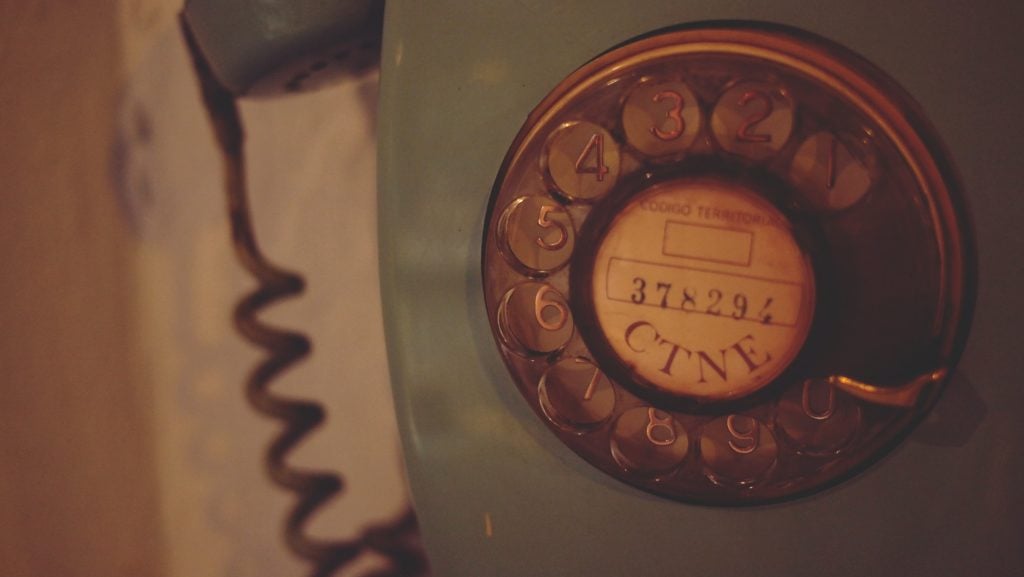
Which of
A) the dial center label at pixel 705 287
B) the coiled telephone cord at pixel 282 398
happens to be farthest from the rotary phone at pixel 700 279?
the coiled telephone cord at pixel 282 398

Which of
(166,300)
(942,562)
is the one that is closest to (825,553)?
(942,562)

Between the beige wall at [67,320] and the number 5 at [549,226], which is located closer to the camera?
the number 5 at [549,226]

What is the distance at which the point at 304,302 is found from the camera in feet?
2.17

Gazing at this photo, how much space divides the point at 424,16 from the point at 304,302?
0.31 metres

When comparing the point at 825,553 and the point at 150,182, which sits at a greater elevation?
the point at 150,182

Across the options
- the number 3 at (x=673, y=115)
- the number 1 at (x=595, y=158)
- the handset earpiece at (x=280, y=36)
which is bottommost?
the number 1 at (x=595, y=158)

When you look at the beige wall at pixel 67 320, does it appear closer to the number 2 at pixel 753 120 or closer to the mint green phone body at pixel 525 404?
the mint green phone body at pixel 525 404

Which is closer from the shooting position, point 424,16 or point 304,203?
point 424,16

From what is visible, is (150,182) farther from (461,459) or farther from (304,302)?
(461,459)

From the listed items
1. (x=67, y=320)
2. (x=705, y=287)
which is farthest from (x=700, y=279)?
(x=67, y=320)

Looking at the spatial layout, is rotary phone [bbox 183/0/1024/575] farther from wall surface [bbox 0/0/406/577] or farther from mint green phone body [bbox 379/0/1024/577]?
wall surface [bbox 0/0/406/577]

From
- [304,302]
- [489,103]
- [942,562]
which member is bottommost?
[942,562]

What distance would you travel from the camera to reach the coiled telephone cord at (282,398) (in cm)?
66

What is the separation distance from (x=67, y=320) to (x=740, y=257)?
23.1 inches
